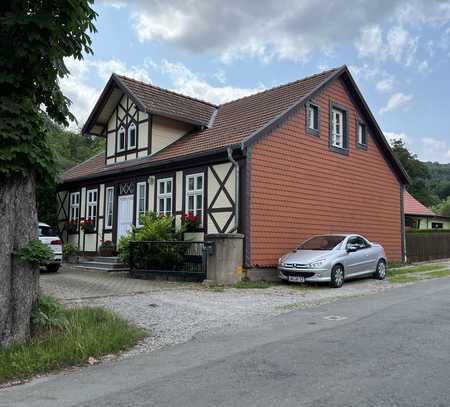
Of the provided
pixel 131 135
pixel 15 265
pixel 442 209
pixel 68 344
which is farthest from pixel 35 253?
pixel 442 209

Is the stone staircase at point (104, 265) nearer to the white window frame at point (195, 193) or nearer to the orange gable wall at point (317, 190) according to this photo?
the white window frame at point (195, 193)

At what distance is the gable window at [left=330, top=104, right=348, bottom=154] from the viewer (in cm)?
1864

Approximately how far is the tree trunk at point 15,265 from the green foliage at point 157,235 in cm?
801

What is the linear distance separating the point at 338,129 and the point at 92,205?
37.1 ft

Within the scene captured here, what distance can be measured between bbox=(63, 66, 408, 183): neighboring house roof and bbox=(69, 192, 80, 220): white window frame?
3.03ft

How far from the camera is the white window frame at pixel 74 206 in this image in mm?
22708

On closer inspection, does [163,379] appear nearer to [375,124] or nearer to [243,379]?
[243,379]

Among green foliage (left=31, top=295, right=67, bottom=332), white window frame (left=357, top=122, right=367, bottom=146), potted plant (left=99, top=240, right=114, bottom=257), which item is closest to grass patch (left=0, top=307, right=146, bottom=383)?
green foliage (left=31, top=295, right=67, bottom=332)

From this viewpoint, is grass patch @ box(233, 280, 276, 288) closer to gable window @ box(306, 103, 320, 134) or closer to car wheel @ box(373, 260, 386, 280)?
car wheel @ box(373, 260, 386, 280)

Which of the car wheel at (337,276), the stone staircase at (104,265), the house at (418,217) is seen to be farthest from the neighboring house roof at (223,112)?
the house at (418,217)

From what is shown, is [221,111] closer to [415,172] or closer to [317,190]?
[317,190]

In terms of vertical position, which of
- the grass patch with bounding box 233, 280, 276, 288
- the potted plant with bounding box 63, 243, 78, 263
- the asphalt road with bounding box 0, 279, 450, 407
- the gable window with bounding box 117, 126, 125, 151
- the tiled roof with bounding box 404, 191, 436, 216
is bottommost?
the asphalt road with bounding box 0, 279, 450, 407

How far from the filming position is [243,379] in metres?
5.01

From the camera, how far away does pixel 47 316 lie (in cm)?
680
